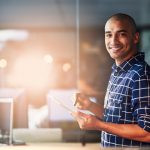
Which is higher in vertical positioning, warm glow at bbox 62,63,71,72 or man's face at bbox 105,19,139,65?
Result: man's face at bbox 105,19,139,65

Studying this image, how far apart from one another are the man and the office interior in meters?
0.39

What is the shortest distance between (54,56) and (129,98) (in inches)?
34.7

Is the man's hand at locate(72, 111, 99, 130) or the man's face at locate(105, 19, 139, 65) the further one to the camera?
the man's face at locate(105, 19, 139, 65)

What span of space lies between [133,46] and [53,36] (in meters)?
0.80

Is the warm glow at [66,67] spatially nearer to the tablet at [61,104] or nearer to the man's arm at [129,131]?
the tablet at [61,104]

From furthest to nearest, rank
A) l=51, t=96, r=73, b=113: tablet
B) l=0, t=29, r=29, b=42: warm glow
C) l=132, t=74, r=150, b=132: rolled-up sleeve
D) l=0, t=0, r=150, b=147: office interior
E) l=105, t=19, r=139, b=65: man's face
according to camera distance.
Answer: l=0, t=29, r=29, b=42: warm glow < l=0, t=0, r=150, b=147: office interior < l=51, t=96, r=73, b=113: tablet < l=105, t=19, r=139, b=65: man's face < l=132, t=74, r=150, b=132: rolled-up sleeve

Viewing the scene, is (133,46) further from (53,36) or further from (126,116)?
(53,36)

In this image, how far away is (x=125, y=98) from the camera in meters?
1.43

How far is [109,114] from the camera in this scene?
152cm

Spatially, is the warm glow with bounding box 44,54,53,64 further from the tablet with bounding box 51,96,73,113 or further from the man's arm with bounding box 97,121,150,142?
the man's arm with bounding box 97,121,150,142

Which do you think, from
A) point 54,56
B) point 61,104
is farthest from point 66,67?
point 61,104

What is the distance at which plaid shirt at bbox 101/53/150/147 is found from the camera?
4.51 ft

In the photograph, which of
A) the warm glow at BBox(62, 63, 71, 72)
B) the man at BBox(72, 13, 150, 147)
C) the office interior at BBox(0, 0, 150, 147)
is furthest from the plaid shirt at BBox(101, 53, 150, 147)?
the warm glow at BBox(62, 63, 71, 72)

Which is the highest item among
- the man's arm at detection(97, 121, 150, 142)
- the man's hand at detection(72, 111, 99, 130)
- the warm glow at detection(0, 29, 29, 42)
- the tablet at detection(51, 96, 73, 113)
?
the warm glow at detection(0, 29, 29, 42)
